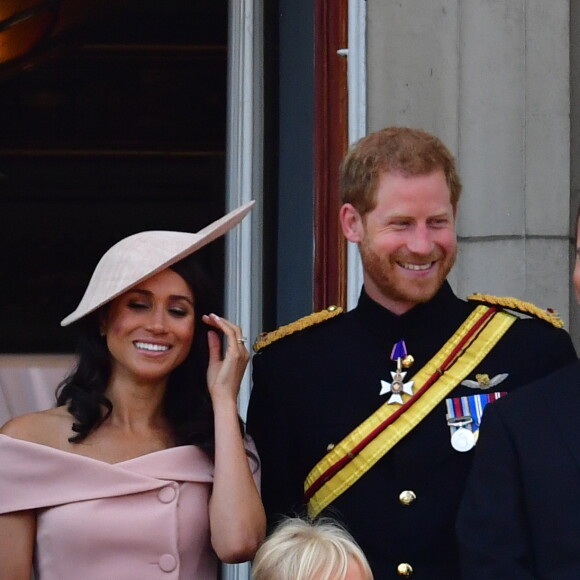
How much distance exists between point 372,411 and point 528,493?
0.54 metres

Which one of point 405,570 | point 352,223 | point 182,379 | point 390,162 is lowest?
point 405,570

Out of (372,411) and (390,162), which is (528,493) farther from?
(390,162)

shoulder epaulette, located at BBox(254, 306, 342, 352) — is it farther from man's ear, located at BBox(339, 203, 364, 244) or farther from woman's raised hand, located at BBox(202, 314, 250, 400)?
man's ear, located at BBox(339, 203, 364, 244)

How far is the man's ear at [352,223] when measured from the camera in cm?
308

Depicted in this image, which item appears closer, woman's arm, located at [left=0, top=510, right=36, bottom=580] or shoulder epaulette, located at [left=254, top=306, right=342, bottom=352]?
woman's arm, located at [left=0, top=510, right=36, bottom=580]

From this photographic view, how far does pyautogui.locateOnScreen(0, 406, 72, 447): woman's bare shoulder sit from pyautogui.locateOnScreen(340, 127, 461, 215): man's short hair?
2.42ft

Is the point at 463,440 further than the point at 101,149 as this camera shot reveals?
No

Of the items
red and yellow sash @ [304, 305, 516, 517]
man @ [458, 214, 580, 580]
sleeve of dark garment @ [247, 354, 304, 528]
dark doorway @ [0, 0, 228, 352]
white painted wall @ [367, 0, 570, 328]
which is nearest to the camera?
man @ [458, 214, 580, 580]

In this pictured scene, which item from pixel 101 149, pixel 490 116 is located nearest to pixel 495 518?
pixel 490 116

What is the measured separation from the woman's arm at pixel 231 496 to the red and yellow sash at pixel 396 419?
135 mm

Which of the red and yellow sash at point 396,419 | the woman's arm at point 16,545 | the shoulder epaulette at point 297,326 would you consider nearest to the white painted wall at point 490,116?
the shoulder epaulette at point 297,326

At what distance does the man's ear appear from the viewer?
3084 millimetres

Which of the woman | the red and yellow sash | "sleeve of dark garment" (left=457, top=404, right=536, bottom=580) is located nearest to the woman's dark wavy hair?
the woman

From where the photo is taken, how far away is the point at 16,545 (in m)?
2.95
